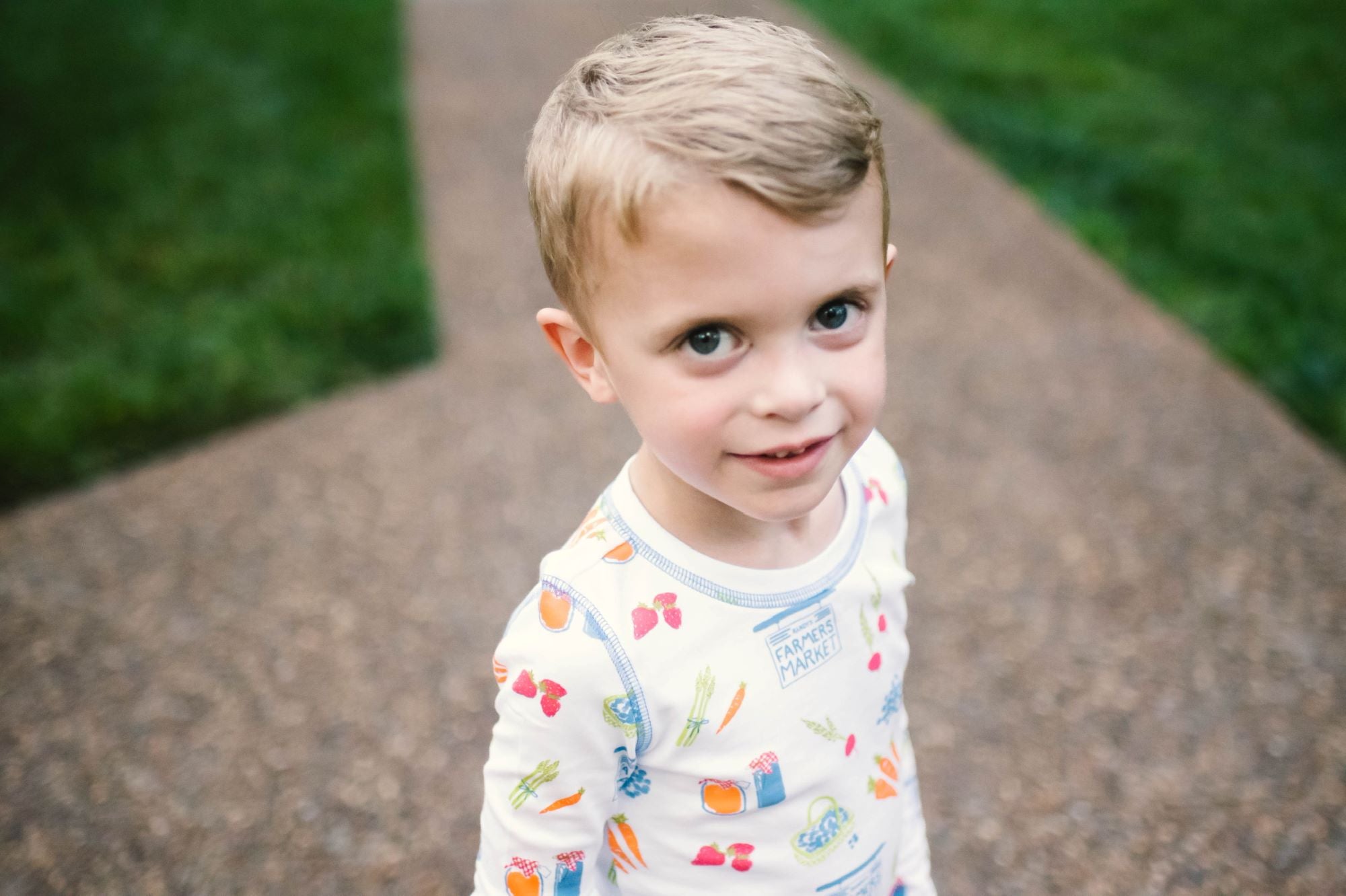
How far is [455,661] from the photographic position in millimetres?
3051

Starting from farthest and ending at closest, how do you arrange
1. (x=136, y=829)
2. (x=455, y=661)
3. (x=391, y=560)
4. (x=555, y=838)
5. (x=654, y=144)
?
(x=391, y=560)
(x=455, y=661)
(x=136, y=829)
(x=555, y=838)
(x=654, y=144)

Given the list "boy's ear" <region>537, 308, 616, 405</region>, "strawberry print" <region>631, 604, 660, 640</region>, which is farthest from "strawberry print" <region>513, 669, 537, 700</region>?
"boy's ear" <region>537, 308, 616, 405</region>

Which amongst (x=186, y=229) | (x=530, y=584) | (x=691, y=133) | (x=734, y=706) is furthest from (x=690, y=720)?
(x=186, y=229)

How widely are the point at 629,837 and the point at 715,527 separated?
0.46m

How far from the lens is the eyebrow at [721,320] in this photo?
45.5 inches

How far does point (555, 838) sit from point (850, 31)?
733 cm

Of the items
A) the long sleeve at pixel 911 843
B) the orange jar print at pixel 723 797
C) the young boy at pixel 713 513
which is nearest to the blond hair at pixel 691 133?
the young boy at pixel 713 513

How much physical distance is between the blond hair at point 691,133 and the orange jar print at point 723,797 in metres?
0.62

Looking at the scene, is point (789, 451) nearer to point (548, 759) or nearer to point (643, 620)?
point (643, 620)

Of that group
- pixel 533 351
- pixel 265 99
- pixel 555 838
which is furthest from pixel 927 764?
pixel 265 99

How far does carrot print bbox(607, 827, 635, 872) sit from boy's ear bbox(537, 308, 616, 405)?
632 mm

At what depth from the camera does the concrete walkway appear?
254 centimetres

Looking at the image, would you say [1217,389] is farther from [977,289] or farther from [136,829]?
[136,829]

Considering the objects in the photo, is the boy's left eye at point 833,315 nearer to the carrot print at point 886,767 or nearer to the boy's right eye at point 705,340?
the boy's right eye at point 705,340
